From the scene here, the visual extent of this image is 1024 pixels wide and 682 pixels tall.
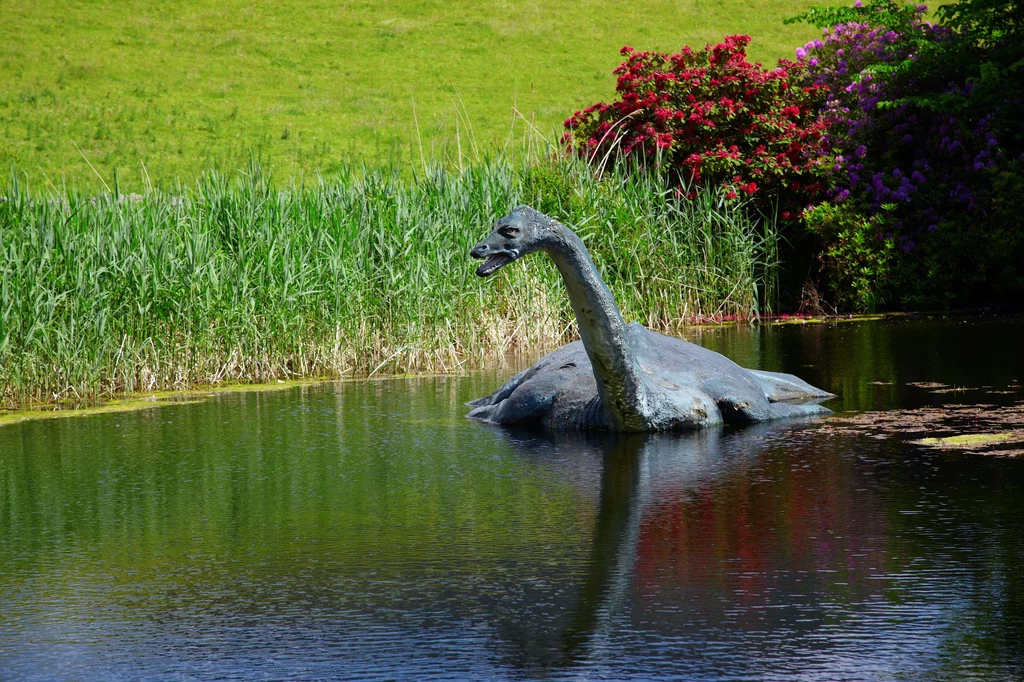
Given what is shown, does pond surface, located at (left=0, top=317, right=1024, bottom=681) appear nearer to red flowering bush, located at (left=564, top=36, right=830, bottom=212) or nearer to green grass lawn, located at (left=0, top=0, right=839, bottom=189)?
red flowering bush, located at (left=564, top=36, right=830, bottom=212)

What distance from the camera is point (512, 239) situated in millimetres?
6828

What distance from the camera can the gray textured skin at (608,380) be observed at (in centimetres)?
707

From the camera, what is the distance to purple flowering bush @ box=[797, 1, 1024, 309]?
15867mm

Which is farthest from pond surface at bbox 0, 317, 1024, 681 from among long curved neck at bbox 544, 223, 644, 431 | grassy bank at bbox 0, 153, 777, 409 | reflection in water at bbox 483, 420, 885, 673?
grassy bank at bbox 0, 153, 777, 409

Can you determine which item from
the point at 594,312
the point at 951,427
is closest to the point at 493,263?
the point at 594,312

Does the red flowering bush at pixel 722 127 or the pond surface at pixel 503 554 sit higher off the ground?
the red flowering bush at pixel 722 127

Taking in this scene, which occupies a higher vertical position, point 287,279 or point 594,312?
point 287,279

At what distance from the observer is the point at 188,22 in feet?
137

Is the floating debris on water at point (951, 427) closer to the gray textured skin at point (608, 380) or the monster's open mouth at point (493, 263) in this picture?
the gray textured skin at point (608, 380)

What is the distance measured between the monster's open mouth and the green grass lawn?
71.6ft

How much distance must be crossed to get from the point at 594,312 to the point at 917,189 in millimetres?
10729

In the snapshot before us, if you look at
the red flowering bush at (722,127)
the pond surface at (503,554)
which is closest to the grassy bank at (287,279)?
the pond surface at (503,554)

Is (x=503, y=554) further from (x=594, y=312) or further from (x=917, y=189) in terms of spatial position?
(x=917, y=189)

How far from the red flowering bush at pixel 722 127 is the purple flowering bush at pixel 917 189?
1.67 feet
